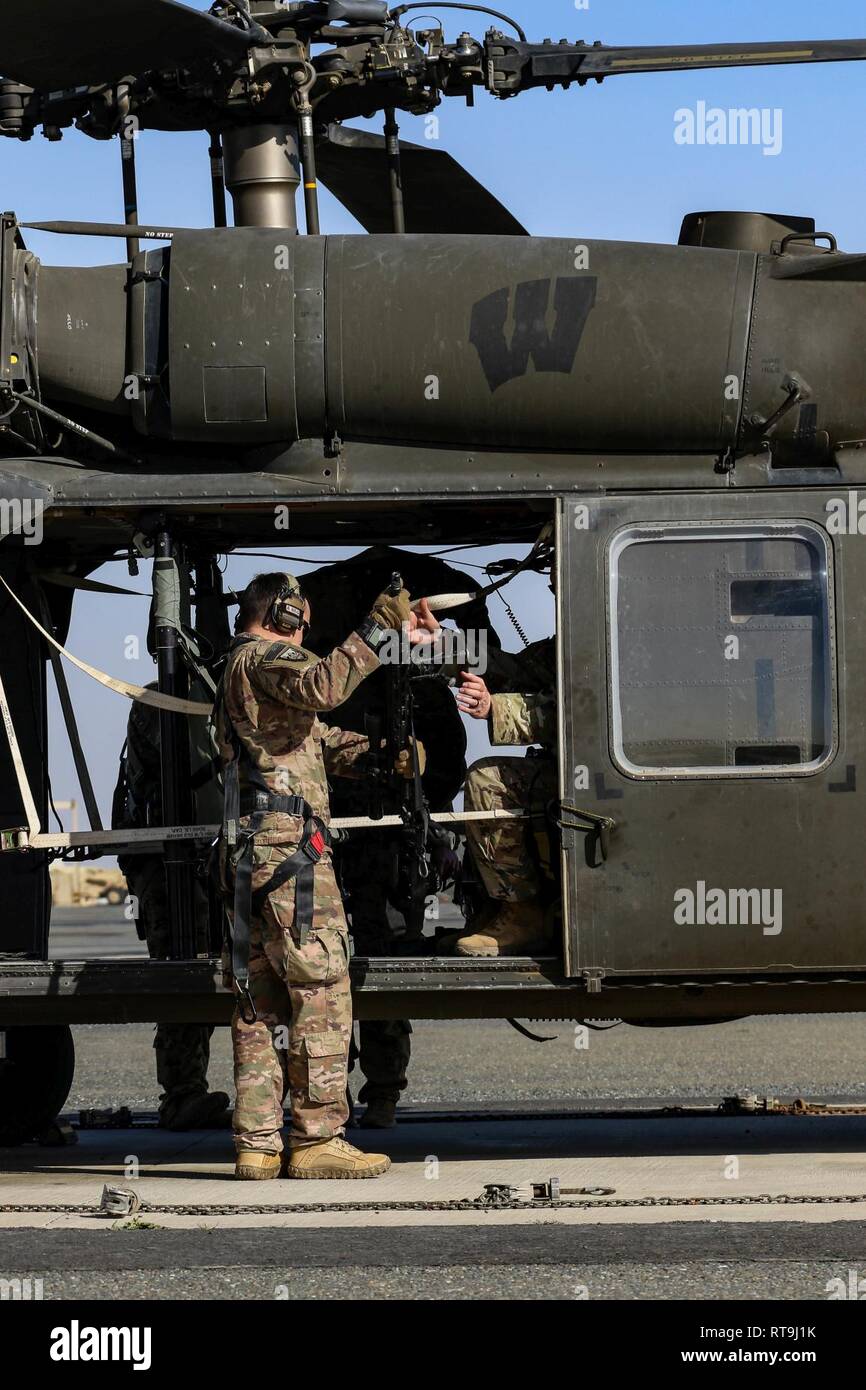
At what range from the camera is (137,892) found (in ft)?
29.7

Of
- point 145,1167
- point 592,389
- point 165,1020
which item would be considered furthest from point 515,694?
point 145,1167

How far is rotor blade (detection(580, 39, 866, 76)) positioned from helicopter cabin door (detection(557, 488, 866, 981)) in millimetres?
1852

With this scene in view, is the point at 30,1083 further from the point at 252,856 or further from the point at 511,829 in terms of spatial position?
the point at 511,829

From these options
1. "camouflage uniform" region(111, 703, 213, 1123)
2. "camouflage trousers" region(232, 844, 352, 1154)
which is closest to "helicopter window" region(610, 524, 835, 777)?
"camouflage trousers" region(232, 844, 352, 1154)

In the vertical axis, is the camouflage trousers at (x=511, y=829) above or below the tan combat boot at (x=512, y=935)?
above

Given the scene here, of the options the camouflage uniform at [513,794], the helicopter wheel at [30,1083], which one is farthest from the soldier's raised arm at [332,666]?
the helicopter wheel at [30,1083]

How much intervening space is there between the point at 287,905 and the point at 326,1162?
103 cm

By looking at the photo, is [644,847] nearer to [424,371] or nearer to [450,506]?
[450,506]

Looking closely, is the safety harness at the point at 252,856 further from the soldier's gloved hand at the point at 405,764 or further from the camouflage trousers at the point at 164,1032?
the camouflage trousers at the point at 164,1032

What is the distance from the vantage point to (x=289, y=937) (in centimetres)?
715

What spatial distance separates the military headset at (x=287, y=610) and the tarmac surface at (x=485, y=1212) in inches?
86.7

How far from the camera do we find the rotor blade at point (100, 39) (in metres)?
7.07

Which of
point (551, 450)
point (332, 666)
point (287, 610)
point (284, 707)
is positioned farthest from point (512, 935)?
point (551, 450)

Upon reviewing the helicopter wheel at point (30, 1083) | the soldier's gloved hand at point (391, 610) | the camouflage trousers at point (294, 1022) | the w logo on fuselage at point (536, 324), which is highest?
the w logo on fuselage at point (536, 324)
